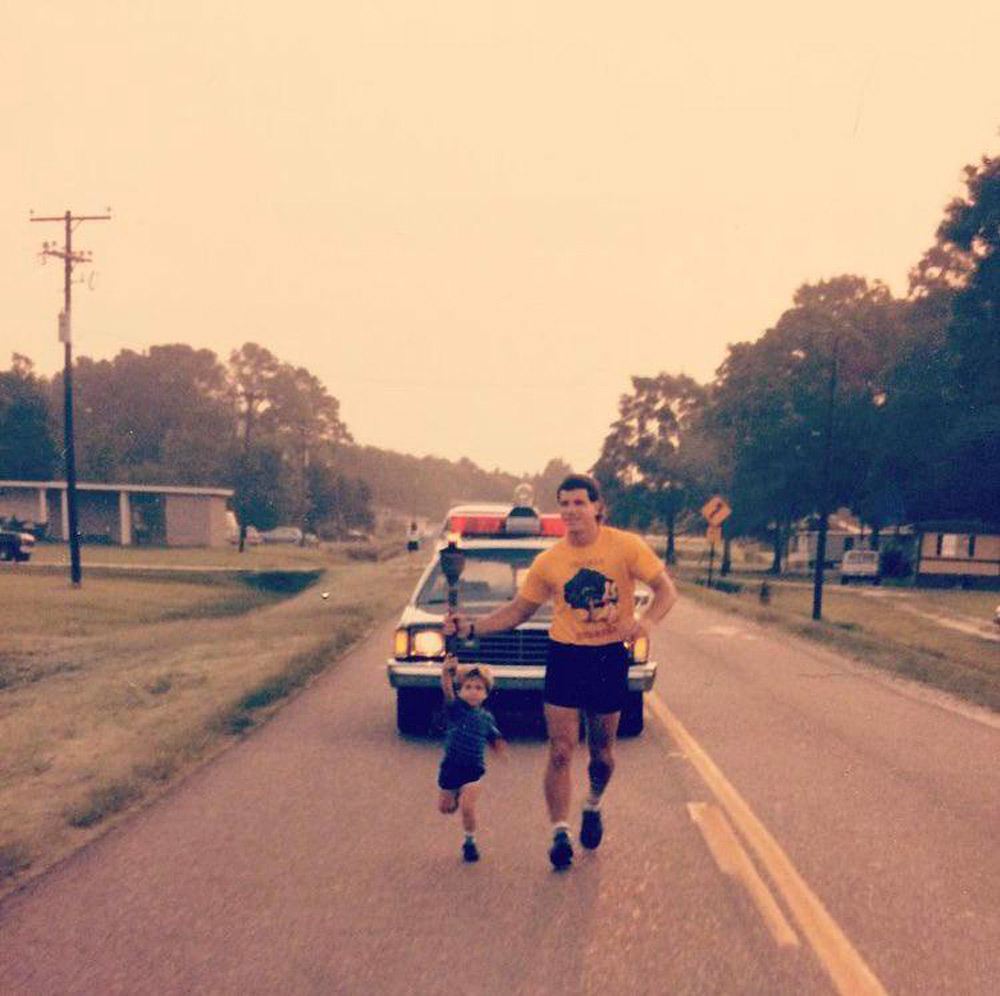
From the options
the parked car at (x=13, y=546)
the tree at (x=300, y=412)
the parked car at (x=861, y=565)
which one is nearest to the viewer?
the parked car at (x=13, y=546)

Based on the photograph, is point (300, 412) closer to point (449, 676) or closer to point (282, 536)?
point (282, 536)

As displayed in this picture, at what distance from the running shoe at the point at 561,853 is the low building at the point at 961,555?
52.2 meters

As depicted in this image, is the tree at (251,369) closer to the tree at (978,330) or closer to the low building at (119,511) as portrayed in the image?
the low building at (119,511)

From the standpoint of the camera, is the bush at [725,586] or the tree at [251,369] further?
the tree at [251,369]

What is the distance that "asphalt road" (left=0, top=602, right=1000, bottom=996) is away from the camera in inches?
165

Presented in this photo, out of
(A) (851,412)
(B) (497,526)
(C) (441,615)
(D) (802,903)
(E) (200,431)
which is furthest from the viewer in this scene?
(E) (200,431)

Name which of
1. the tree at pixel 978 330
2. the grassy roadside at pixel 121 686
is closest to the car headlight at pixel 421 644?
the grassy roadside at pixel 121 686

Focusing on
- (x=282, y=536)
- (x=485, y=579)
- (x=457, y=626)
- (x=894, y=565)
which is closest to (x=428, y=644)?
(x=485, y=579)

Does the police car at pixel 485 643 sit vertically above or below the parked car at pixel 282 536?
above

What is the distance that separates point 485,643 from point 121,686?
21.8 feet

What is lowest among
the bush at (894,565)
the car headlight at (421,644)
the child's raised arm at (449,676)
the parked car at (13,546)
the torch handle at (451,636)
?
the bush at (894,565)

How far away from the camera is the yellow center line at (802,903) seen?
13.6 ft

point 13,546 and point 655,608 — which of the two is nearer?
point 655,608

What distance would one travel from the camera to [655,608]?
18.4ft
